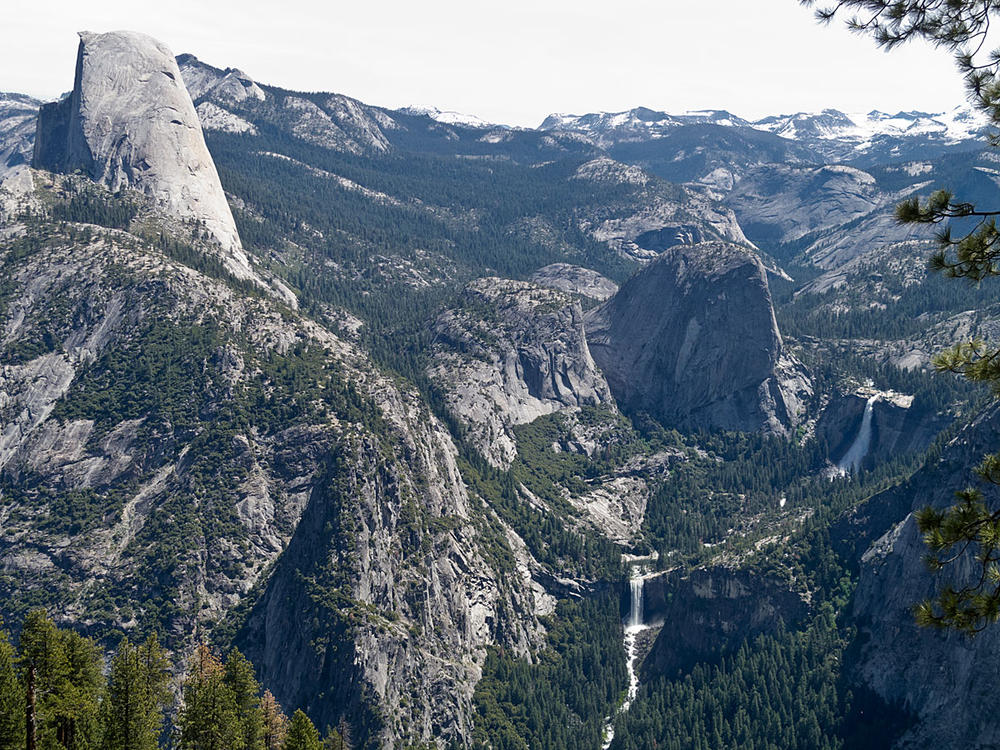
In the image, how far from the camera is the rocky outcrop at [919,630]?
420ft

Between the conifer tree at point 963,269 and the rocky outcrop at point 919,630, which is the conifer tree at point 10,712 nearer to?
the conifer tree at point 963,269

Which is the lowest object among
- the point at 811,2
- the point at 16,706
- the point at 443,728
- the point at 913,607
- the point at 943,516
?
the point at 443,728

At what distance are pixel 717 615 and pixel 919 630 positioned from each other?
4049 cm

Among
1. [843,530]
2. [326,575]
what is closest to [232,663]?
[326,575]

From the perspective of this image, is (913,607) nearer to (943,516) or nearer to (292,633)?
(943,516)

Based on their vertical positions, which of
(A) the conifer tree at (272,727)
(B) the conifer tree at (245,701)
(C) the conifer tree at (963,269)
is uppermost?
(C) the conifer tree at (963,269)

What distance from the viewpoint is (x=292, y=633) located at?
152375 mm

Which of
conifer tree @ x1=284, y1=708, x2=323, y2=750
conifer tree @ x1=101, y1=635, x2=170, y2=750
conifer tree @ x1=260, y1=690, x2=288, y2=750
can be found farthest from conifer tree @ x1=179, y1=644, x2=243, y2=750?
conifer tree @ x1=260, y1=690, x2=288, y2=750

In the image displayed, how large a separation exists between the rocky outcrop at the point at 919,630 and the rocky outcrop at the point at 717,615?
13528 millimetres

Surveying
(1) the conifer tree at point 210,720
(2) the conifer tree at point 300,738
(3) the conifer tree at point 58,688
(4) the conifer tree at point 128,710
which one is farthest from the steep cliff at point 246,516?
(3) the conifer tree at point 58,688

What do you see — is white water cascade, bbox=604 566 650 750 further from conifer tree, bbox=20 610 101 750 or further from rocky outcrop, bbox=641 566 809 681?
conifer tree, bbox=20 610 101 750

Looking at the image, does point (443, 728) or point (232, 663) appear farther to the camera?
point (443, 728)

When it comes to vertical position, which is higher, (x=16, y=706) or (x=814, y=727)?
(x=16, y=706)

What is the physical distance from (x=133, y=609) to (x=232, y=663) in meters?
81.6
